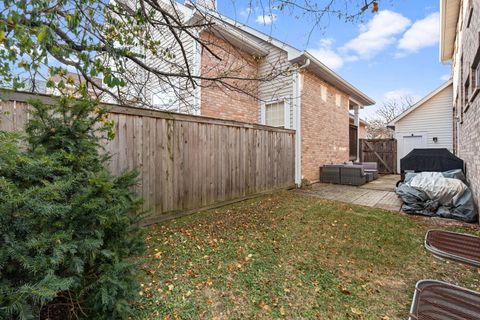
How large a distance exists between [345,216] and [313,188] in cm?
329

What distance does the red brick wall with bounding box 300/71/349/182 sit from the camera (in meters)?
8.28

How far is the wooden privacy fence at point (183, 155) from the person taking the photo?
3.74 metres

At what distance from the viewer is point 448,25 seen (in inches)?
372

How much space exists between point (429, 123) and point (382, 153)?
108 inches

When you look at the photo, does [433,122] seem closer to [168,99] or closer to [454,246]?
[454,246]

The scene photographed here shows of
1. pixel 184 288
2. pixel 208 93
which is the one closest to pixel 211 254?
pixel 184 288

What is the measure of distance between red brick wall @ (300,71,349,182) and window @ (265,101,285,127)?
0.73 m

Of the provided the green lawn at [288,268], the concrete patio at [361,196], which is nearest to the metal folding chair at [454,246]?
the green lawn at [288,268]

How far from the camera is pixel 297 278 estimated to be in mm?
2615

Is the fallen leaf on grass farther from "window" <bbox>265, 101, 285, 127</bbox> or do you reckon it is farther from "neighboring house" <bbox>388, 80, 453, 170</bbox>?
"neighboring house" <bbox>388, 80, 453, 170</bbox>

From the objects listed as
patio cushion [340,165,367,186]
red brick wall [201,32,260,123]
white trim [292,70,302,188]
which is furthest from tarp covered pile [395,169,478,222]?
red brick wall [201,32,260,123]

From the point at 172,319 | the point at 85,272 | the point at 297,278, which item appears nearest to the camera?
the point at 85,272

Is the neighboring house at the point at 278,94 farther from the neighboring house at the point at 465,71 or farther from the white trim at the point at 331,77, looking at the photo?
the neighboring house at the point at 465,71

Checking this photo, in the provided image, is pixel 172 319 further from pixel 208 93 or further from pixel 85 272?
pixel 208 93
